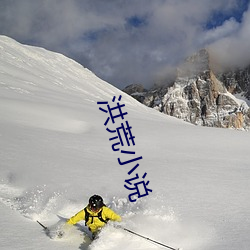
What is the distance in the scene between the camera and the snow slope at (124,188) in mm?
5629

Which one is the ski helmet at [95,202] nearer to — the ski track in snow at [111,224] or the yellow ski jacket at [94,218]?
the yellow ski jacket at [94,218]

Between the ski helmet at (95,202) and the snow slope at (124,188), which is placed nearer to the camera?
the snow slope at (124,188)

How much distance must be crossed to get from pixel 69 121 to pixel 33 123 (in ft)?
7.82

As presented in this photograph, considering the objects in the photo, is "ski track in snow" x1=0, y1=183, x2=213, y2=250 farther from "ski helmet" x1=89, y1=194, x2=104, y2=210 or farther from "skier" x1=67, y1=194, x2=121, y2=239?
"ski helmet" x1=89, y1=194, x2=104, y2=210

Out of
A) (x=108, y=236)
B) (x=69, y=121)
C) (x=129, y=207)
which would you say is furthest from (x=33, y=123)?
(x=108, y=236)

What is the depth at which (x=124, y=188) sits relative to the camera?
820cm

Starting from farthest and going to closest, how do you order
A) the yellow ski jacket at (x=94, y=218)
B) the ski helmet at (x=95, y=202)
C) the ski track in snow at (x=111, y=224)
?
the yellow ski jacket at (x=94, y=218) → the ski helmet at (x=95, y=202) → the ski track in snow at (x=111, y=224)

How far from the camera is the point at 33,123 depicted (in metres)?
15.6

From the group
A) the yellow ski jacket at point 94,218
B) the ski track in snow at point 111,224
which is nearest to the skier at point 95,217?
the yellow ski jacket at point 94,218

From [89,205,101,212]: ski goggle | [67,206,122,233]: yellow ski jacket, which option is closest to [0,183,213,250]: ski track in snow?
[67,206,122,233]: yellow ski jacket

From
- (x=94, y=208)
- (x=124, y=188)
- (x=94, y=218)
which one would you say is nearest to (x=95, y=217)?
(x=94, y=218)

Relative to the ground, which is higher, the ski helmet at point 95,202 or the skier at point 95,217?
the ski helmet at point 95,202

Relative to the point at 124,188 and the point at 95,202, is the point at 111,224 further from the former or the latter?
the point at 124,188

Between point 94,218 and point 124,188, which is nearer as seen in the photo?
point 94,218
